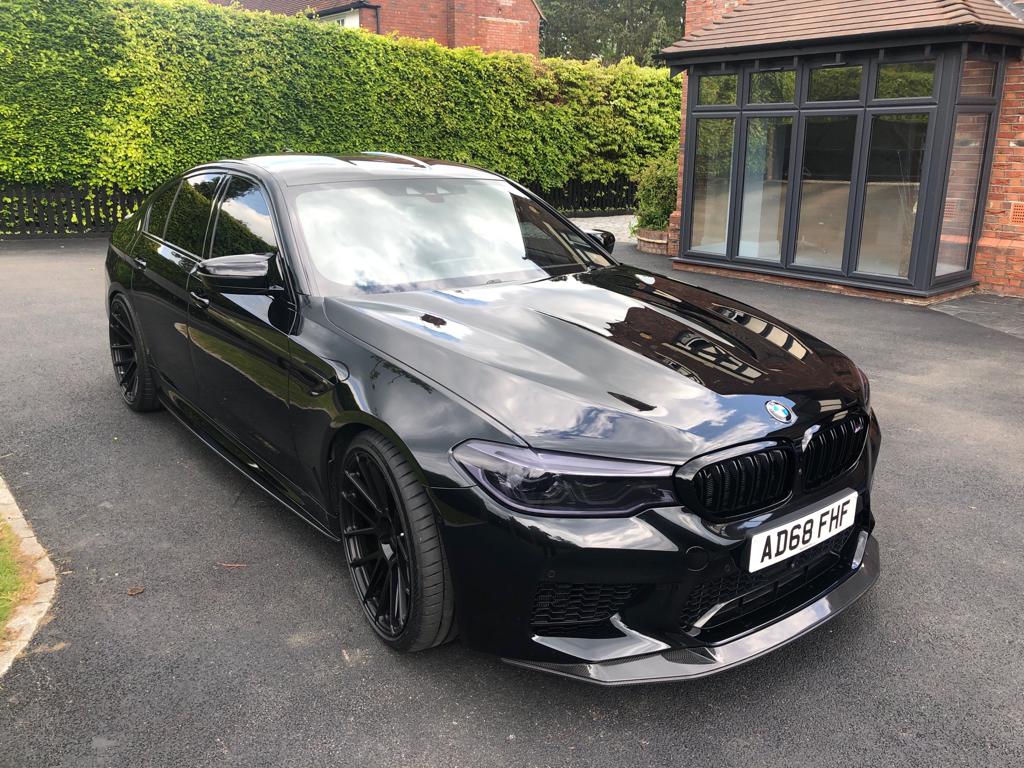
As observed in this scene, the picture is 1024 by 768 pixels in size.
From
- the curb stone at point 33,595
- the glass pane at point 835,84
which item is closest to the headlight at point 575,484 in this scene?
the curb stone at point 33,595

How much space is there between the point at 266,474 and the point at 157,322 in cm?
151

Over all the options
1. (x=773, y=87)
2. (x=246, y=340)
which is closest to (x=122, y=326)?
(x=246, y=340)

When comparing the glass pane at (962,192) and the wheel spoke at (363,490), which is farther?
the glass pane at (962,192)

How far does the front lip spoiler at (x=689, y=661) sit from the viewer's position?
2385 millimetres

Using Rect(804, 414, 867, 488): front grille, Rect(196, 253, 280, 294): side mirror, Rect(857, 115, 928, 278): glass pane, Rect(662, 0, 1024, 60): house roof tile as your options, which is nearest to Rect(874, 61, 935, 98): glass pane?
Rect(857, 115, 928, 278): glass pane

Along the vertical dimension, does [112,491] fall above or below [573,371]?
below

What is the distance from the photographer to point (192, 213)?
177 inches

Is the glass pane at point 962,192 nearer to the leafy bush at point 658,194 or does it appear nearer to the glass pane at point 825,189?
the glass pane at point 825,189

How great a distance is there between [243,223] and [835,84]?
8.24 meters

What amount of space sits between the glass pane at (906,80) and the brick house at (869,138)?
0.01 meters

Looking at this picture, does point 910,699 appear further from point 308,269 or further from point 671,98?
point 671,98

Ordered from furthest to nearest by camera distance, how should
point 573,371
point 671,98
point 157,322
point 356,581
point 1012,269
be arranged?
point 671,98
point 1012,269
point 157,322
point 356,581
point 573,371

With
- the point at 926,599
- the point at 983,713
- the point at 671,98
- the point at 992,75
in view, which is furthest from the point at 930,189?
the point at 671,98

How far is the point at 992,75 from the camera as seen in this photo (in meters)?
9.38
